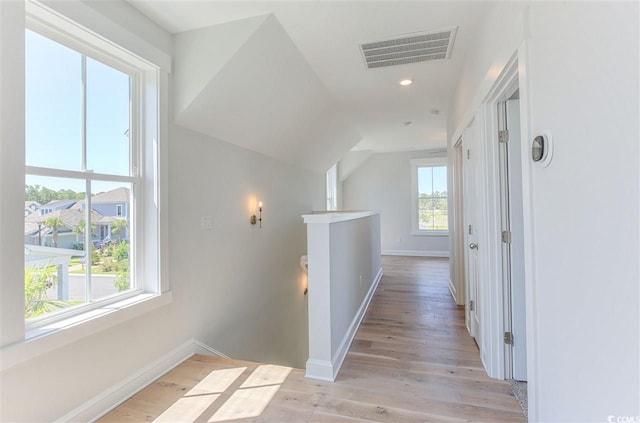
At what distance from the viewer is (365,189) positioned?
25.7 ft

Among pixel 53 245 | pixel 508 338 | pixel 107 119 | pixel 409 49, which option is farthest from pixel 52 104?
pixel 508 338

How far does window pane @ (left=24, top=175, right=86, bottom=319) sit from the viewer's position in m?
1.54

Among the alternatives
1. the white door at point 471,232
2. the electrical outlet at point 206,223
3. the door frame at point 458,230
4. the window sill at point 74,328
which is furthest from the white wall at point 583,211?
the electrical outlet at point 206,223

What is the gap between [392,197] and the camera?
7590 millimetres

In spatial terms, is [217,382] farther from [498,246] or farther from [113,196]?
[498,246]

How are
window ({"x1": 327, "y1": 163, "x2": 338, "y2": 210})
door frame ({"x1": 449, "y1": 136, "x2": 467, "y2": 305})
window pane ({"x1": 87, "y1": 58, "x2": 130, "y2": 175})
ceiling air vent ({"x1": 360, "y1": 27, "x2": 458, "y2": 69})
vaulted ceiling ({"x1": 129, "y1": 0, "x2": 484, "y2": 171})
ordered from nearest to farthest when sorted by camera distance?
1. window pane ({"x1": 87, "y1": 58, "x2": 130, "y2": 175})
2. vaulted ceiling ({"x1": 129, "y1": 0, "x2": 484, "y2": 171})
3. ceiling air vent ({"x1": 360, "y1": 27, "x2": 458, "y2": 69})
4. door frame ({"x1": 449, "y1": 136, "x2": 467, "y2": 305})
5. window ({"x1": 327, "y1": 163, "x2": 338, "y2": 210})

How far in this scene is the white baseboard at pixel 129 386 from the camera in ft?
5.44

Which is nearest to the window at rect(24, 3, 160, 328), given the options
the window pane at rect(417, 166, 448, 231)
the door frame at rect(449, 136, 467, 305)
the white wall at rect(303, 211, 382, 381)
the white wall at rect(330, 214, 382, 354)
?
the white wall at rect(303, 211, 382, 381)

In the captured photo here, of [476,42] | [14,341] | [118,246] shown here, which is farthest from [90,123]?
[476,42]

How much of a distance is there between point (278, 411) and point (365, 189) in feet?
21.5

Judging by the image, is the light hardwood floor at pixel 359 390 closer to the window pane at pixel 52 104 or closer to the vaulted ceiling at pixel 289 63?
the window pane at pixel 52 104

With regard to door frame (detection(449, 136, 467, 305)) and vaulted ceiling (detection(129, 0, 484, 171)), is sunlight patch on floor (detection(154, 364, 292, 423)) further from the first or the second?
door frame (detection(449, 136, 467, 305))

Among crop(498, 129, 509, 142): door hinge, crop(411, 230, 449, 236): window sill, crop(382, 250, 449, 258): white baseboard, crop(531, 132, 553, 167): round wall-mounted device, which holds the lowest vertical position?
crop(382, 250, 449, 258): white baseboard

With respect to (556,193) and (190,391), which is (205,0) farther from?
(190,391)
